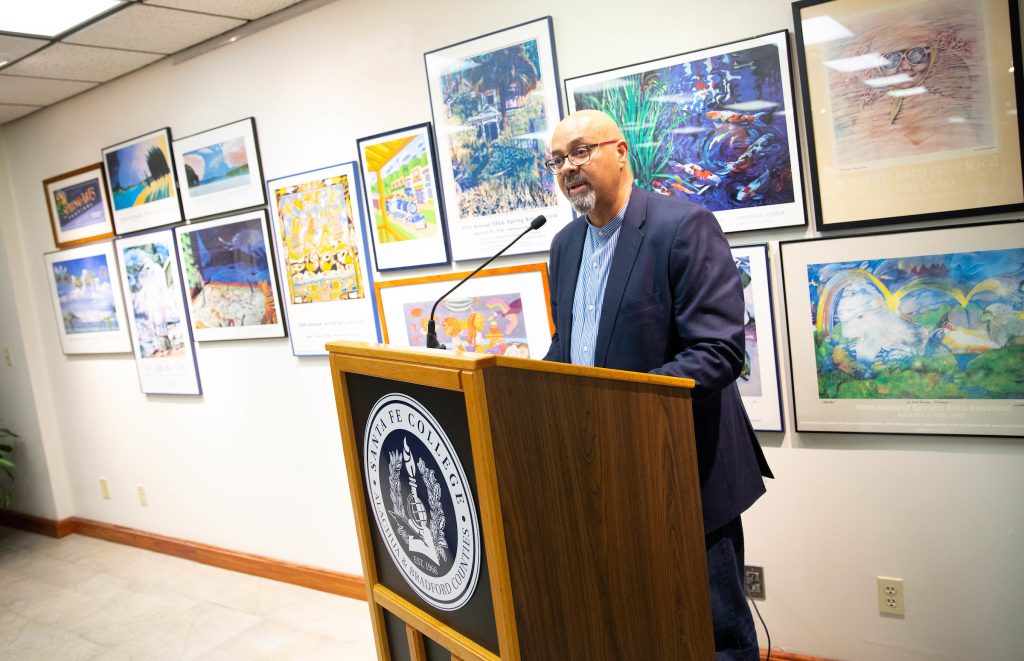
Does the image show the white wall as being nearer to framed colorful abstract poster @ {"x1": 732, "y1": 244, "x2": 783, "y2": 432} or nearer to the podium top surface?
framed colorful abstract poster @ {"x1": 732, "y1": 244, "x2": 783, "y2": 432}

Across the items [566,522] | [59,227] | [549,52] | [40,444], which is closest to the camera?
[566,522]

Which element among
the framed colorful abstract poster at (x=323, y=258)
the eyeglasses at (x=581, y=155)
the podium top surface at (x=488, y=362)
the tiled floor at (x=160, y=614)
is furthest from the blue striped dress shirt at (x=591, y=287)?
the tiled floor at (x=160, y=614)

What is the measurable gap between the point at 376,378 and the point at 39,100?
3.94 metres

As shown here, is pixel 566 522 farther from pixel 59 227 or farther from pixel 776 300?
pixel 59 227

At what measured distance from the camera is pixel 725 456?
1.57 m

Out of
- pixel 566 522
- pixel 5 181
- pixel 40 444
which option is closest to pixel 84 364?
pixel 40 444

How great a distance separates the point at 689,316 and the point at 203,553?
3578 millimetres

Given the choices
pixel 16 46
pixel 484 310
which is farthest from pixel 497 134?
pixel 16 46

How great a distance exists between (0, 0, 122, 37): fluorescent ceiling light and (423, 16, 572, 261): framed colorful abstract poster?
1.30 m

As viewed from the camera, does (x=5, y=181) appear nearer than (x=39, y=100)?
No

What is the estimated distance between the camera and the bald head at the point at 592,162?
1692 mm

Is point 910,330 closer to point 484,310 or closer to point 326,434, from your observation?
point 484,310

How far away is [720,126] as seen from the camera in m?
2.23

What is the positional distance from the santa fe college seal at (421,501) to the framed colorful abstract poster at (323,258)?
1.85m
